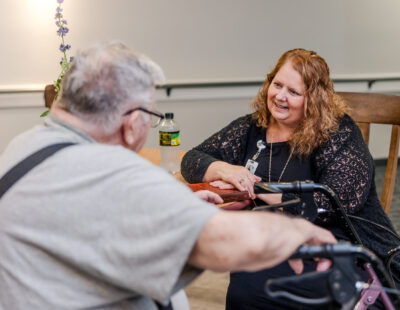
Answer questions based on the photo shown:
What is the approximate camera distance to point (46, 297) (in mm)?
878

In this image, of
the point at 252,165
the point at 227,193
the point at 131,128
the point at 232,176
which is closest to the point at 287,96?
the point at 252,165

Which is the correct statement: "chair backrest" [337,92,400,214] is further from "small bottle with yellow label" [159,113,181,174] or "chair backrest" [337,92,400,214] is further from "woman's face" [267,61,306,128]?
"small bottle with yellow label" [159,113,181,174]

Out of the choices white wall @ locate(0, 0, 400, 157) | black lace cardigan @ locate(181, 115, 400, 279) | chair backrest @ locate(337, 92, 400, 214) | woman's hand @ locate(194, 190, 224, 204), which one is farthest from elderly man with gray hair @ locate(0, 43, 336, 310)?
white wall @ locate(0, 0, 400, 157)

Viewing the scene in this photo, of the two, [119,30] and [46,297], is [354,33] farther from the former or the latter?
[46,297]

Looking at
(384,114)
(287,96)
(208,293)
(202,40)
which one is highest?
(202,40)

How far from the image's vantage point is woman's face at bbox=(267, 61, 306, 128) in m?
1.96

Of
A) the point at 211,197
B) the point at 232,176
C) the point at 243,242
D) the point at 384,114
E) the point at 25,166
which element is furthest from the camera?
the point at 384,114

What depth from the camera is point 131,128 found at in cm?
102

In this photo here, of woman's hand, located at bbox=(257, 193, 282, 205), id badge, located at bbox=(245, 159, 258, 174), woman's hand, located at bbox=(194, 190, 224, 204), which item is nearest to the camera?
woman's hand, located at bbox=(194, 190, 224, 204)

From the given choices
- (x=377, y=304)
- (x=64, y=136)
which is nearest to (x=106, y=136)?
(x=64, y=136)

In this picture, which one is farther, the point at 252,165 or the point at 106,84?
the point at 252,165

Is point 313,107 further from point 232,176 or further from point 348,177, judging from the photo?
point 232,176

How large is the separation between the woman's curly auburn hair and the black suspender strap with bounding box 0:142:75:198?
49.3 inches

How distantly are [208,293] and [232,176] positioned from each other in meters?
1.14
